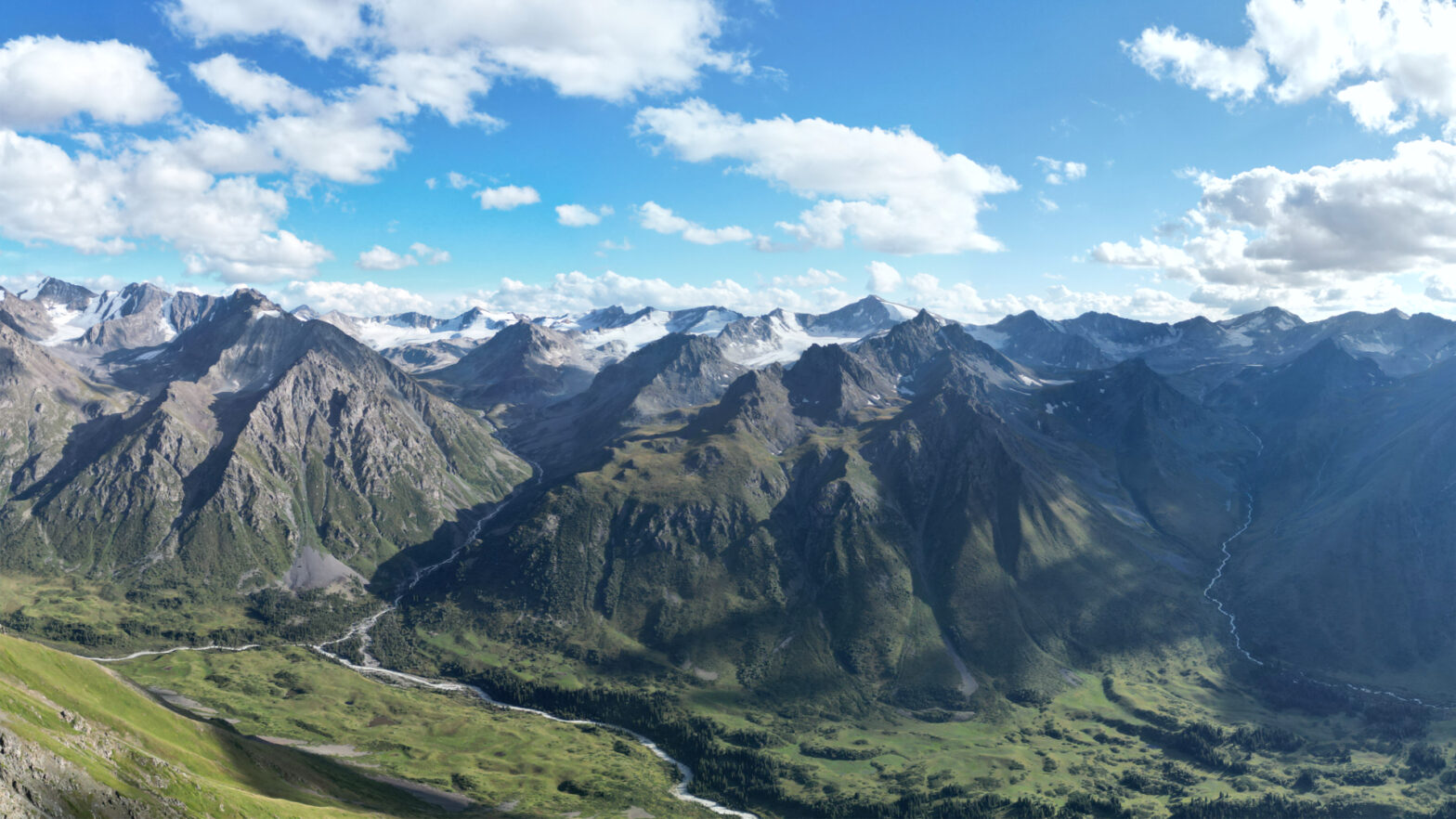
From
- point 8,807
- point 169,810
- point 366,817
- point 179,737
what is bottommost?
point 366,817

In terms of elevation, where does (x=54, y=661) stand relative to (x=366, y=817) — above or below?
above

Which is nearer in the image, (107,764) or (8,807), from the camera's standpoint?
(8,807)

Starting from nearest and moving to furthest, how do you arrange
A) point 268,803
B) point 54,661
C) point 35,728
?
point 35,728
point 268,803
point 54,661

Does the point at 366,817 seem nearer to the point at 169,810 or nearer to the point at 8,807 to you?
the point at 169,810

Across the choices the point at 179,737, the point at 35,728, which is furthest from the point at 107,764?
the point at 179,737

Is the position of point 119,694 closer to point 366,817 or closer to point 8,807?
point 366,817

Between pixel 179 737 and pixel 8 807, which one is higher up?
pixel 8 807

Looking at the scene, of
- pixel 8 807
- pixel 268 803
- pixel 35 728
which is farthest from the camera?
pixel 268 803

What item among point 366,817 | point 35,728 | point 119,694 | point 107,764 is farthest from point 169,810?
point 119,694

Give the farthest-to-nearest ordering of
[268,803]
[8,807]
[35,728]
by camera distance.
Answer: [268,803] < [35,728] < [8,807]
